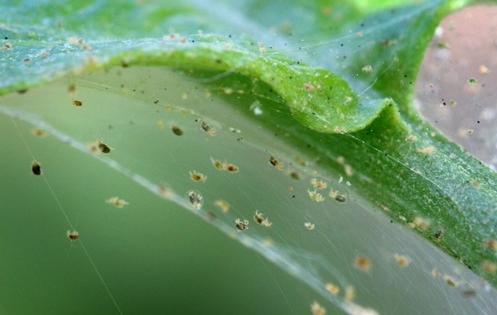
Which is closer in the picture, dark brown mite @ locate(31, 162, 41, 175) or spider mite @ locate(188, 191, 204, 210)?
dark brown mite @ locate(31, 162, 41, 175)

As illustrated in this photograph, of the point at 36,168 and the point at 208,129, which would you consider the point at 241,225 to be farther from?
the point at 36,168

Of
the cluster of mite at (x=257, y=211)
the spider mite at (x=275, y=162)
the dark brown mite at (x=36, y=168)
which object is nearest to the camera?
the dark brown mite at (x=36, y=168)

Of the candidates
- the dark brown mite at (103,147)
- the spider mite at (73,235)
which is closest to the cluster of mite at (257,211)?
the dark brown mite at (103,147)

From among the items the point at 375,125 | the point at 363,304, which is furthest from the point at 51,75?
the point at 363,304

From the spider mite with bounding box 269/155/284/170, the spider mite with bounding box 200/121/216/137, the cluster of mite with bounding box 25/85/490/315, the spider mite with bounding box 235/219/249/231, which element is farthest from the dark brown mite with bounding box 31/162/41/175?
the spider mite with bounding box 269/155/284/170

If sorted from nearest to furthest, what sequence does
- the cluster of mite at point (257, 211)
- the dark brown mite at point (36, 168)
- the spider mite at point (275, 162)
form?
the dark brown mite at point (36, 168) < the cluster of mite at point (257, 211) < the spider mite at point (275, 162)

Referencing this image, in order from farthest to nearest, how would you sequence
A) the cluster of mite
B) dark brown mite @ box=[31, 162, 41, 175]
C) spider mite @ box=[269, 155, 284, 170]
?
spider mite @ box=[269, 155, 284, 170], the cluster of mite, dark brown mite @ box=[31, 162, 41, 175]

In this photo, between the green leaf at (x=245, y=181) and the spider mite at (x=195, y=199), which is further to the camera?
the spider mite at (x=195, y=199)

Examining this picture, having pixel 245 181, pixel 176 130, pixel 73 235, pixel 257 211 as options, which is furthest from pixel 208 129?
pixel 73 235

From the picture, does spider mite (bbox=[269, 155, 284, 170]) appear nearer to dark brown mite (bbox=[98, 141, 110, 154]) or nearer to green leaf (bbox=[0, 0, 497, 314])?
green leaf (bbox=[0, 0, 497, 314])

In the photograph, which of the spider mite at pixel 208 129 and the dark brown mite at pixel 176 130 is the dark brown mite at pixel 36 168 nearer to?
the dark brown mite at pixel 176 130

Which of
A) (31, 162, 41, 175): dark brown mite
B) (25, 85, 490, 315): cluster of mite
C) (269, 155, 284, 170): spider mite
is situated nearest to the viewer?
(31, 162, 41, 175): dark brown mite
